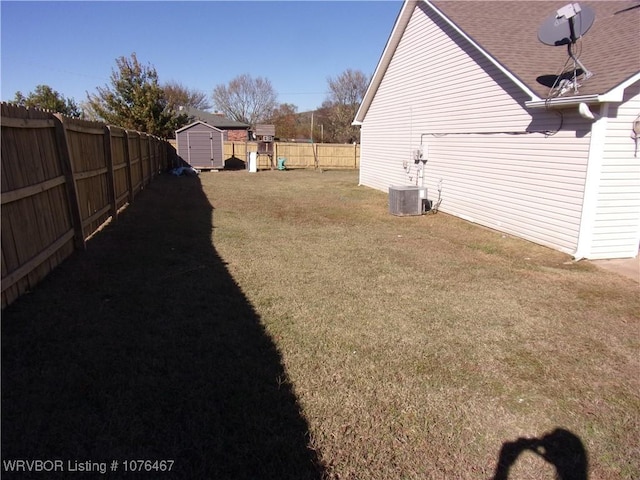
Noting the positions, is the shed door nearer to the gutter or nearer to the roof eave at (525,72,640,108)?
the gutter

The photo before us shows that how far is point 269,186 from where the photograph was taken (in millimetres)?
17391

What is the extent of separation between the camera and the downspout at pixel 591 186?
628cm

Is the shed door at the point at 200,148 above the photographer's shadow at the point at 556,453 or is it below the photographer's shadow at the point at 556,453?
above

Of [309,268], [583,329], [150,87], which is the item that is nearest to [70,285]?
[309,268]

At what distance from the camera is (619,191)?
6.54 meters

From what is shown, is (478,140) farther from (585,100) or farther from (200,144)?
(200,144)

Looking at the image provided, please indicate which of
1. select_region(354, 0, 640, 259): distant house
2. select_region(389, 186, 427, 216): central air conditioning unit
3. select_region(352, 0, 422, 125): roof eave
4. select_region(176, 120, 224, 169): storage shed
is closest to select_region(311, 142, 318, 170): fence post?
select_region(176, 120, 224, 169): storage shed

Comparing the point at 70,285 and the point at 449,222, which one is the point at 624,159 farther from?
the point at 70,285

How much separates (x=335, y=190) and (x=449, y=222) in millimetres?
7165

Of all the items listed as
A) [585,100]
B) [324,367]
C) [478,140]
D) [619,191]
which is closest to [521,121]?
[478,140]

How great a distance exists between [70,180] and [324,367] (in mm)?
4528

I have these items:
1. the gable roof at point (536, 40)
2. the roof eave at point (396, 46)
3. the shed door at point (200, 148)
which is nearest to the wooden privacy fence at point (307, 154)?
the shed door at point (200, 148)

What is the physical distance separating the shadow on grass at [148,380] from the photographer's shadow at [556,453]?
112 cm

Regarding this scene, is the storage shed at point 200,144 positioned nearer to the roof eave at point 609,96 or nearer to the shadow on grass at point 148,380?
the shadow on grass at point 148,380
